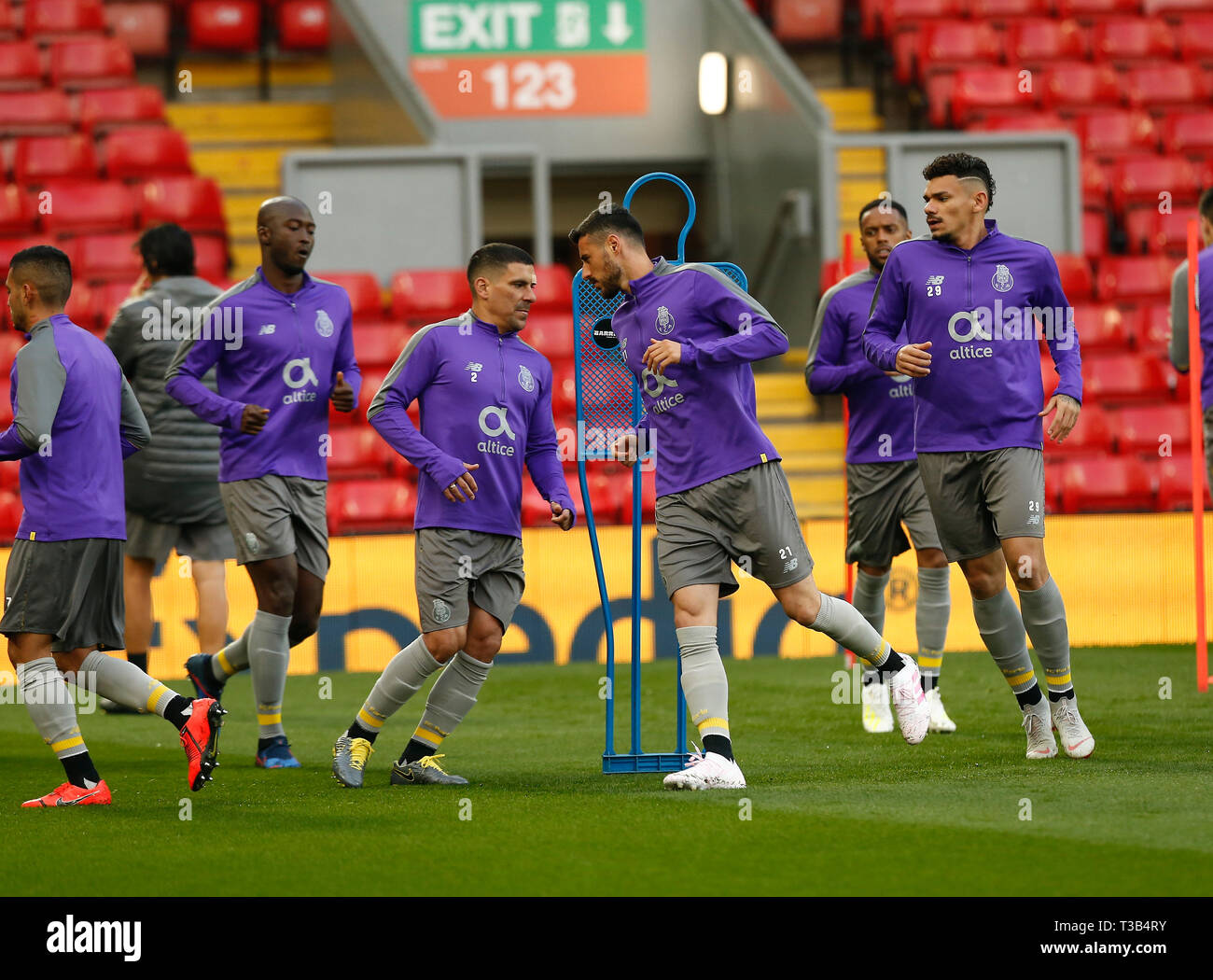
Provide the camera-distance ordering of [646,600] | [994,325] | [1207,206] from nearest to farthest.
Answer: [994,325] < [1207,206] < [646,600]

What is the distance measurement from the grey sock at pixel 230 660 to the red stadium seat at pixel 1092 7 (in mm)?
12134

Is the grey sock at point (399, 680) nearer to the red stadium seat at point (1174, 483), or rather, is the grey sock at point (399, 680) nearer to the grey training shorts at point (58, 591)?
the grey training shorts at point (58, 591)

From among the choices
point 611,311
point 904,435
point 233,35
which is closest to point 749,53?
point 233,35

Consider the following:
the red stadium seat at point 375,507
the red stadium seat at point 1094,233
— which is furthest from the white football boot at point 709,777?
the red stadium seat at point 1094,233

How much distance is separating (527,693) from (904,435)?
280 cm

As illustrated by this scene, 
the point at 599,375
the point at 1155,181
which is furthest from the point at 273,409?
the point at 1155,181

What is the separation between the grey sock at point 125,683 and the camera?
17.8 feet

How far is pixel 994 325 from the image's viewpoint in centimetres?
575

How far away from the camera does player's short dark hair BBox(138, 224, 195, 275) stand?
25.5 ft

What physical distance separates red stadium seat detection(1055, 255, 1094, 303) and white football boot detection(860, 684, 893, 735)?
6733 millimetres

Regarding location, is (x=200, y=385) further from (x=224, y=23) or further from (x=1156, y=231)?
(x=224, y=23)

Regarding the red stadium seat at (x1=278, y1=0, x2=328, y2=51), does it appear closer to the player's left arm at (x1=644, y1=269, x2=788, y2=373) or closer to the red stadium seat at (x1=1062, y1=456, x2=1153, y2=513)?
the red stadium seat at (x1=1062, y1=456, x2=1153, y2=513)

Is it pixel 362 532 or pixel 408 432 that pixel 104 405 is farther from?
pixel 362 532

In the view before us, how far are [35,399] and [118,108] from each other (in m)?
9.60
